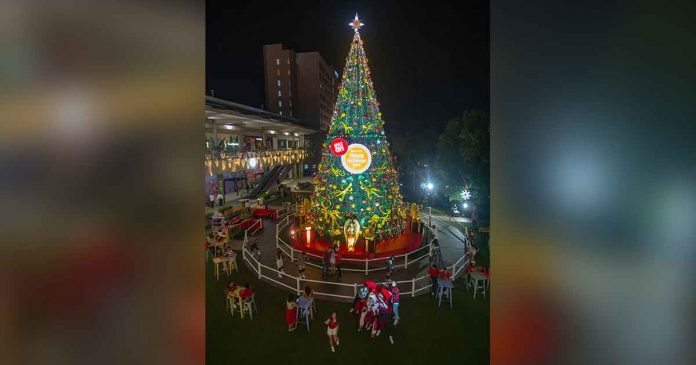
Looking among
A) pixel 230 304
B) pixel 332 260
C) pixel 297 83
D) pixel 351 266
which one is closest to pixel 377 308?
pixel 332 260

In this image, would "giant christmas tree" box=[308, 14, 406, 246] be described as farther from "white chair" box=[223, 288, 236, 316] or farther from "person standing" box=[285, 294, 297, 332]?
"person standing" box=[285, 294, 297, 332]

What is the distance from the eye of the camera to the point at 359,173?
528 inches

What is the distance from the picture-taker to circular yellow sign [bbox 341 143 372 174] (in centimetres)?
1307

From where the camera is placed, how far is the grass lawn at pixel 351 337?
7004mm

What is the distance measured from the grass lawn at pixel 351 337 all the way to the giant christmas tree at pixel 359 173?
15.3ft

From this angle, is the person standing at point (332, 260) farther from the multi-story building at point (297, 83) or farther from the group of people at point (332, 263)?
the multi-story building at point (297, 83)

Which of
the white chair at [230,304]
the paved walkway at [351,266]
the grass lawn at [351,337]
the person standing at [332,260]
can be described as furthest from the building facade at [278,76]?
the grass lawn at [351,337]

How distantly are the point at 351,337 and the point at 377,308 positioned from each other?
2.96 ft

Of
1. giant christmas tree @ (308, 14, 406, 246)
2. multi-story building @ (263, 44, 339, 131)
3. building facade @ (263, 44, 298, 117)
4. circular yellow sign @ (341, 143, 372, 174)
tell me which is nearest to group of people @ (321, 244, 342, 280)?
giant christmas tree @ (308, 14, 406, 246)

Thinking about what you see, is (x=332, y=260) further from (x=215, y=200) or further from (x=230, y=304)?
(x=215, y=200)
